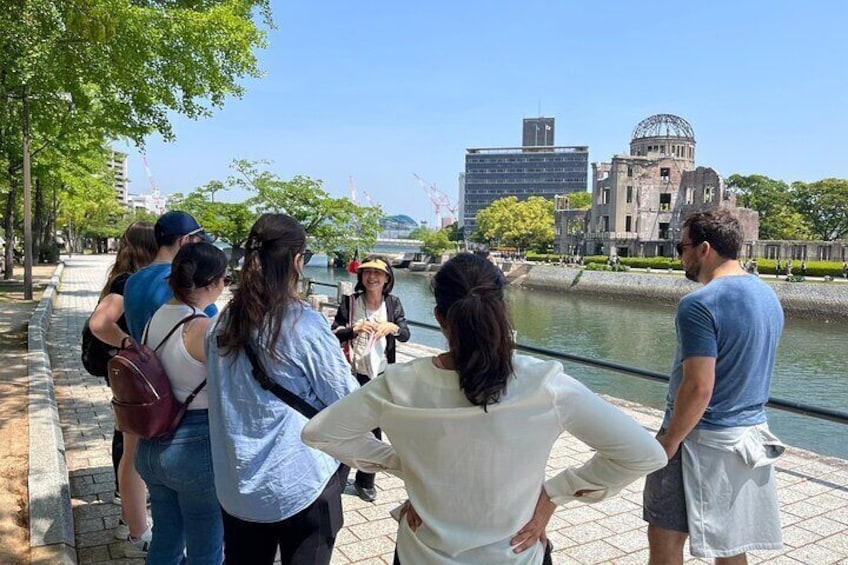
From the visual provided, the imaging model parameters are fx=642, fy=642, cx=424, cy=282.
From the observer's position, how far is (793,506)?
412 cm

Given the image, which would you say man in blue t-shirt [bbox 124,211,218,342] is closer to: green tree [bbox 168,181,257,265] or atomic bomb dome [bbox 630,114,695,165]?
green tree [bbox 168,181,257,265]

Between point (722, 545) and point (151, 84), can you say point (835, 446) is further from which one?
point (151, 84)

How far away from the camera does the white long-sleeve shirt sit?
159 cm

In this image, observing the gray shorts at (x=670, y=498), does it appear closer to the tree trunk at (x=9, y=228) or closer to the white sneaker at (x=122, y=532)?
the white sneaker at (x=122, y=532)

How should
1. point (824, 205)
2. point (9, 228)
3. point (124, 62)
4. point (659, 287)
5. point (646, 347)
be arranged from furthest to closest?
point (824, 205)
point (659, 287)
point (646, 347)
point (9, 228)
point (124, 62)

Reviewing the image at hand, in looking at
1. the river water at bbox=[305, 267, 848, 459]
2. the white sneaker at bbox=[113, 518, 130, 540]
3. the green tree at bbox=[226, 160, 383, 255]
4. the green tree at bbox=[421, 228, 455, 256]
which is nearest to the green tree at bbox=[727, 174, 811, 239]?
the river water at bbox=[305, 267, 848, 459]

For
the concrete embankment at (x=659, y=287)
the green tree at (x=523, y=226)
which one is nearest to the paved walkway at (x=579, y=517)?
the concrete embankment at (x=659, y=287)

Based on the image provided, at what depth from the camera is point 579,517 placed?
399cm

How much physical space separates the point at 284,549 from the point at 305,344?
0.70 m

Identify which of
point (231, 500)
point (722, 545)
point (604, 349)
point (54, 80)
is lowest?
point (604, 349)

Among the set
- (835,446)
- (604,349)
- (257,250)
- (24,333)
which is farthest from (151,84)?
(604,349)

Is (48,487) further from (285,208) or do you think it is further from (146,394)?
(285,208)

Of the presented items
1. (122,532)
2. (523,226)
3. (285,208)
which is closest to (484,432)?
(122,532)

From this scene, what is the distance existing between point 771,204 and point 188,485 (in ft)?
252
